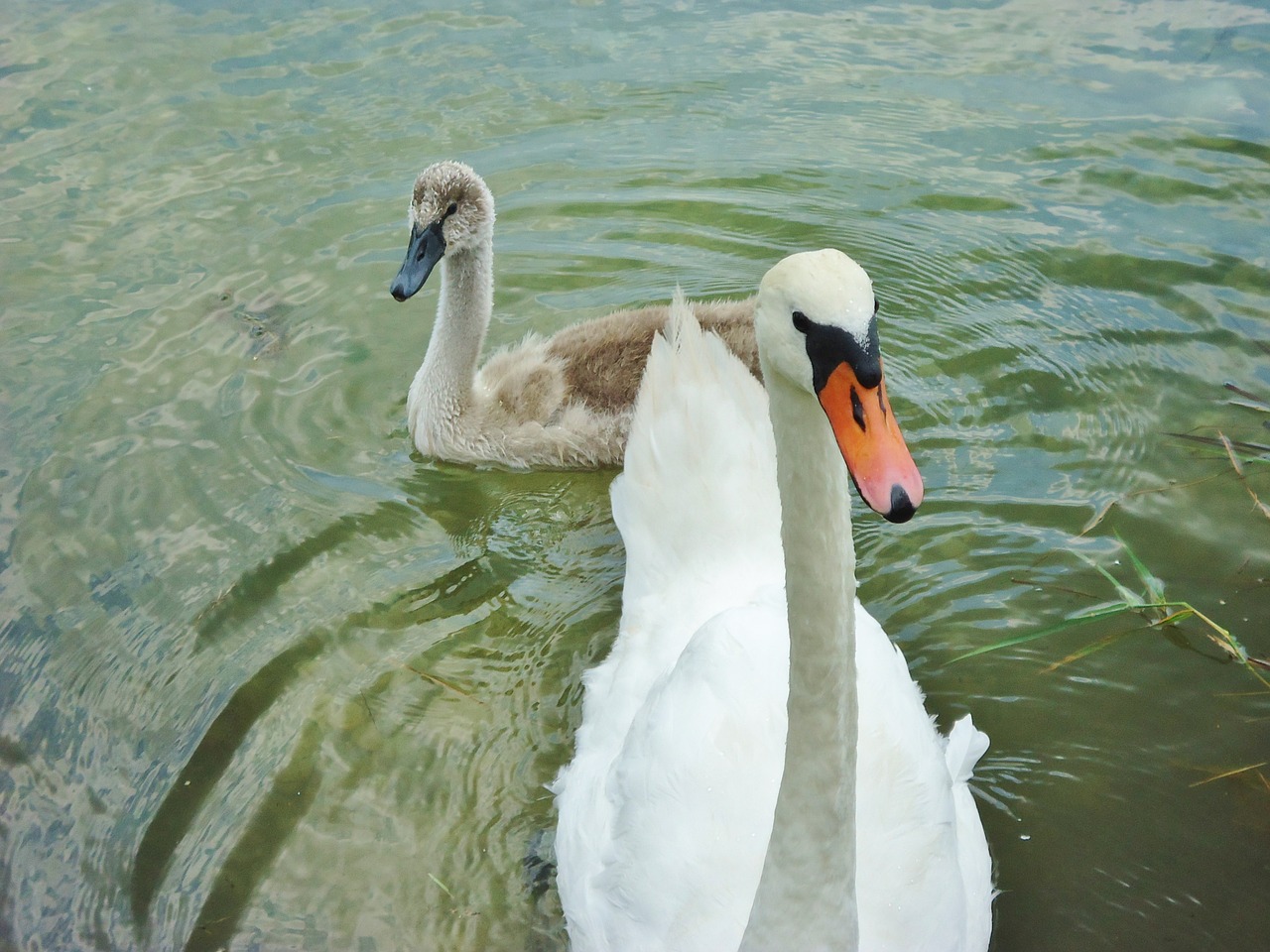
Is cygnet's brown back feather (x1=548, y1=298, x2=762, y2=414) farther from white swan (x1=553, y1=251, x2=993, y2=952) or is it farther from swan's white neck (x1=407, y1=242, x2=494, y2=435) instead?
white swan (x1=553, y1=251, x2=993, y2=952)

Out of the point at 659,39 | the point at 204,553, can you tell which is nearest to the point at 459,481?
the point at 204,553

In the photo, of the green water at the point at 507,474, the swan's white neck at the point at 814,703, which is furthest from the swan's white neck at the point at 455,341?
the swan's white neck at the point at 814,703

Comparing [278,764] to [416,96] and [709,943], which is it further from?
[416,96]

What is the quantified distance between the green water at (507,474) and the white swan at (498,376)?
0.57 ft

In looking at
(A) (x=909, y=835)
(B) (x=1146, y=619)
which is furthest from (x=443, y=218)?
(A) (x=909, y=835)

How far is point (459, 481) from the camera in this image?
199 inches

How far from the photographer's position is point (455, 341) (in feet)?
17.0

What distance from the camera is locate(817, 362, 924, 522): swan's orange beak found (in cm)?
191

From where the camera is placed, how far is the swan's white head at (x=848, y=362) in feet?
6.40

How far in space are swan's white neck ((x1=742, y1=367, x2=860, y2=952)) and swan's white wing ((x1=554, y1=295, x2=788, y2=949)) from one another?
32cm

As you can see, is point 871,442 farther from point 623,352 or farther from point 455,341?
point 455,341

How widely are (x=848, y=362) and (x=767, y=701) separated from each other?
4.15ft

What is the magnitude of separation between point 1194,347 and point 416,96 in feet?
15.2

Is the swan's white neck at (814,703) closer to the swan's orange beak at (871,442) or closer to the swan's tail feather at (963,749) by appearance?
the swan's orange beak at (871,442)
